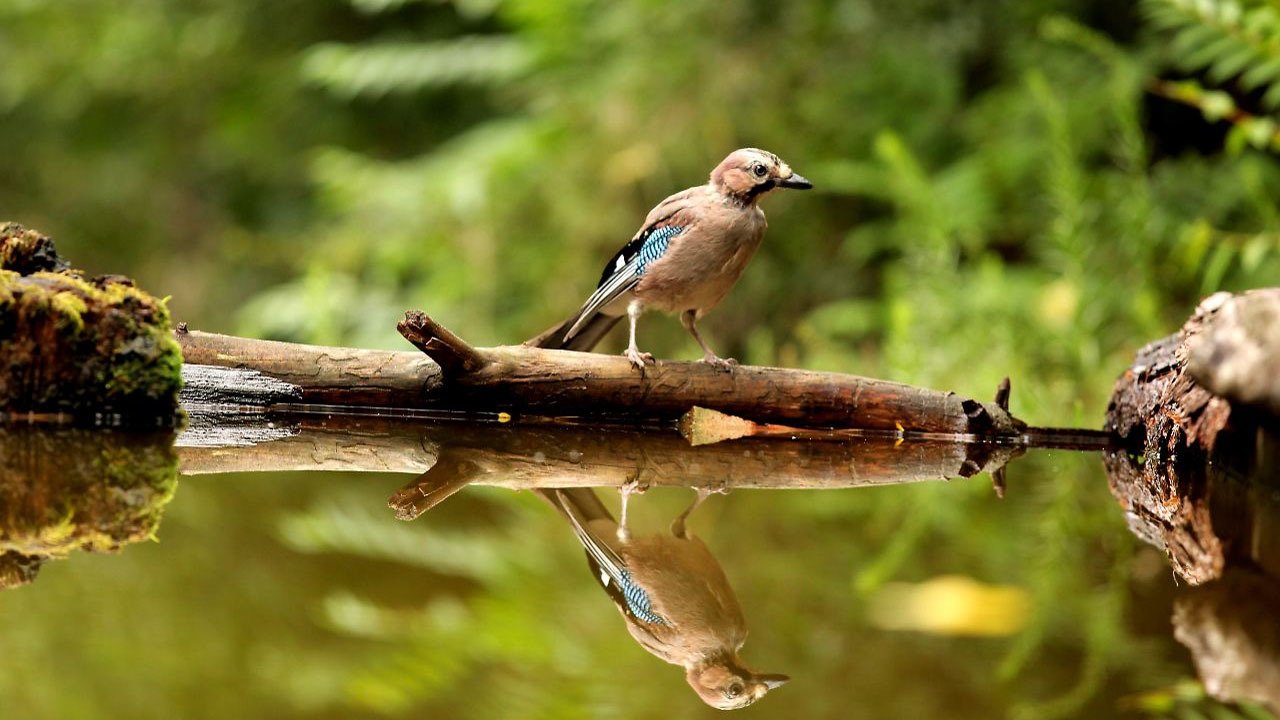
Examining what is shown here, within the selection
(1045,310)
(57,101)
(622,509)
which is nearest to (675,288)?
(622,509)

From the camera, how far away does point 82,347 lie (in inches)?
139

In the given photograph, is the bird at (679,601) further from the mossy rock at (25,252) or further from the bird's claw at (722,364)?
the mossy rock at (25,252)

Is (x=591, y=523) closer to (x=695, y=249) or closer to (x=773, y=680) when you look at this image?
(x=773, y=680)

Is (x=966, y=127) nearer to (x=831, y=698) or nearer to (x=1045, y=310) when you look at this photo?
(x=1045, y=310)

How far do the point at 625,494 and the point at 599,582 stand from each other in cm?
59

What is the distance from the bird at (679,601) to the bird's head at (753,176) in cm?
137

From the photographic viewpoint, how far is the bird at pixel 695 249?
12.7ft

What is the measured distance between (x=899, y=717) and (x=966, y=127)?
6.23 metres

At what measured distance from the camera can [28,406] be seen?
3531mm

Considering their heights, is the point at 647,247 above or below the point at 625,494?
above

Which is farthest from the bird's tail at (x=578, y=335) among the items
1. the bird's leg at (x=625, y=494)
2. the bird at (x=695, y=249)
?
the bird's leg at (x=625, y=494)

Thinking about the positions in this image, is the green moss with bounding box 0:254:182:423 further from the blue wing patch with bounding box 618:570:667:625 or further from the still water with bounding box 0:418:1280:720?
the blue wing patch with bounding box 618:570:667:625

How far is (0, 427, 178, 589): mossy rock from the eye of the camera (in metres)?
2.23

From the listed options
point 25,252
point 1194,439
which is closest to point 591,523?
point 1194,439
